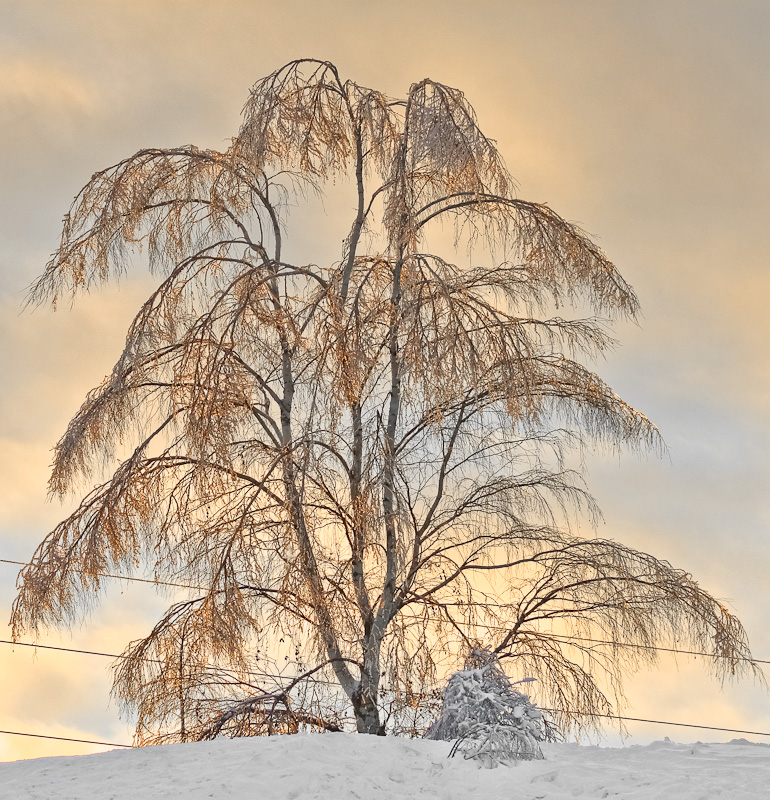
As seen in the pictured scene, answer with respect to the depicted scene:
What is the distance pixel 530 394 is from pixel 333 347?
1.50 m

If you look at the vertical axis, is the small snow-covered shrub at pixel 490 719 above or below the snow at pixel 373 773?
above

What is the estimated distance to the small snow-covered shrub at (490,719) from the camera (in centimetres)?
616

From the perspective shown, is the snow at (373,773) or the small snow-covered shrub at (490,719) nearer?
the snow at (373,773)

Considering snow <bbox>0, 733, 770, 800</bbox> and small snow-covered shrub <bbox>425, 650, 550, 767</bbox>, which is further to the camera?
small snow-covered shrub <bbox>425, 650, 550, 767</bbox>

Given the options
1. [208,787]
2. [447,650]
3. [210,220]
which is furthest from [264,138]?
[208,787]

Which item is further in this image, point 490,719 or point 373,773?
point 490,719

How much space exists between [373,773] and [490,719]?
900 mm

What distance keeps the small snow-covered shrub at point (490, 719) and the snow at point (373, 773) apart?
0.11 metres

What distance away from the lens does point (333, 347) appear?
7215 mm

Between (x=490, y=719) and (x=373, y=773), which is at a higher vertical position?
(x=490, y=719)

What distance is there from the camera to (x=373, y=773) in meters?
5.86

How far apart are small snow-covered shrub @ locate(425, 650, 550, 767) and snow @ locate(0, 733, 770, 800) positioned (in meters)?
0.11

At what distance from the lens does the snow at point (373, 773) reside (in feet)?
18.4

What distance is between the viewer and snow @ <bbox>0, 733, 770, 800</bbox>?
5609mm
